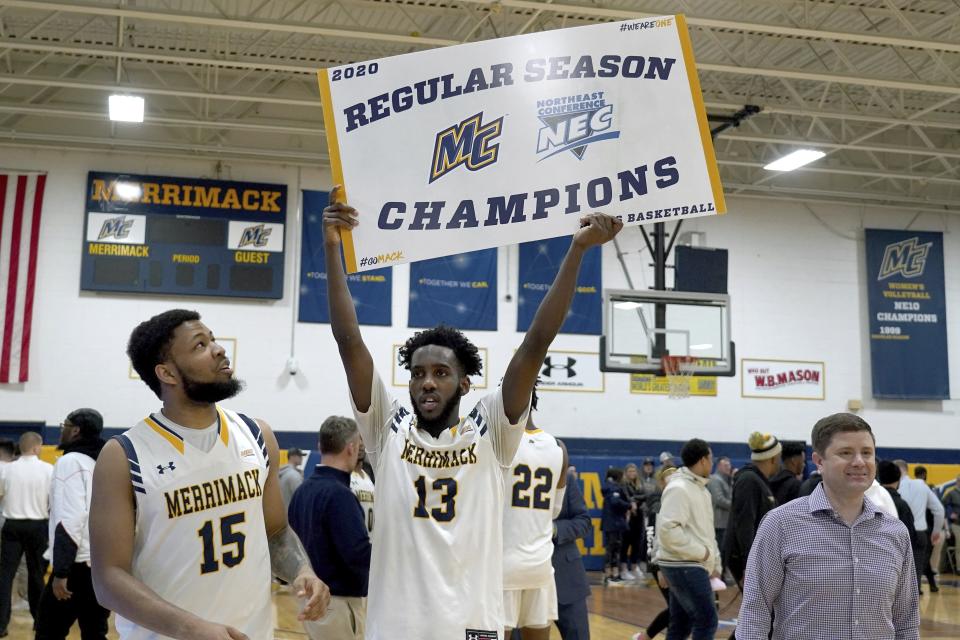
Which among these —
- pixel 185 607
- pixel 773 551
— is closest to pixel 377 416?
pixel 185 607

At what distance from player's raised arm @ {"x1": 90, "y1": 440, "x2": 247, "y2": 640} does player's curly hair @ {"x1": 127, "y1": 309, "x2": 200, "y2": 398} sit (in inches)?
11.3

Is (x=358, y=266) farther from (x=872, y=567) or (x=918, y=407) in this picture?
(x=918, y=407)

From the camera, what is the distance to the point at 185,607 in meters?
2.72

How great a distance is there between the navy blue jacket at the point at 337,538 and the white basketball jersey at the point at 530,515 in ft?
3.74

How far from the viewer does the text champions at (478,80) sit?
350 cm

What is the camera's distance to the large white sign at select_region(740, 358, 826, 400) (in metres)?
18.0

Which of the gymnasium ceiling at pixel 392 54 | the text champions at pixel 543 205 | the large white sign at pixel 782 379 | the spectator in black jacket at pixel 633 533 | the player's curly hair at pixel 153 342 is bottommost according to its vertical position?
the spectator in black jacket at pixel 633 533

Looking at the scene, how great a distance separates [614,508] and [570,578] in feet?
30.7

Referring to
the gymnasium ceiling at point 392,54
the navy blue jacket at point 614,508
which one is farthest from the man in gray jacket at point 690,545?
the navy blue jacket at point 614,508

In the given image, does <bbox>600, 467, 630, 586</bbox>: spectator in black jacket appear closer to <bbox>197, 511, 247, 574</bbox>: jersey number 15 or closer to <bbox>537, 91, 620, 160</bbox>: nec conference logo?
<bbox>537, 91, 620, 160</bbox>: nec conference logo

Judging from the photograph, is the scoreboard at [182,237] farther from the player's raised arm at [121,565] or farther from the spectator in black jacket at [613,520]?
the player's raised arm at [121,565]

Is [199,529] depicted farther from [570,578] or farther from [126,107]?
[126,107]

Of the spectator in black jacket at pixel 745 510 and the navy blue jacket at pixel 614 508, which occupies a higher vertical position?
the spectator in black jacket at pixel 745 510

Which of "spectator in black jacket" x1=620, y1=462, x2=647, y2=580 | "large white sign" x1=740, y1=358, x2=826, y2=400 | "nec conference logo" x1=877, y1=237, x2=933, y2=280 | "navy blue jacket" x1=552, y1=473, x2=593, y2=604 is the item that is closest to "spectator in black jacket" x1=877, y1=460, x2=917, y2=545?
"navy blue jacket" x1=552, y1=473, x2=593, y2=604
